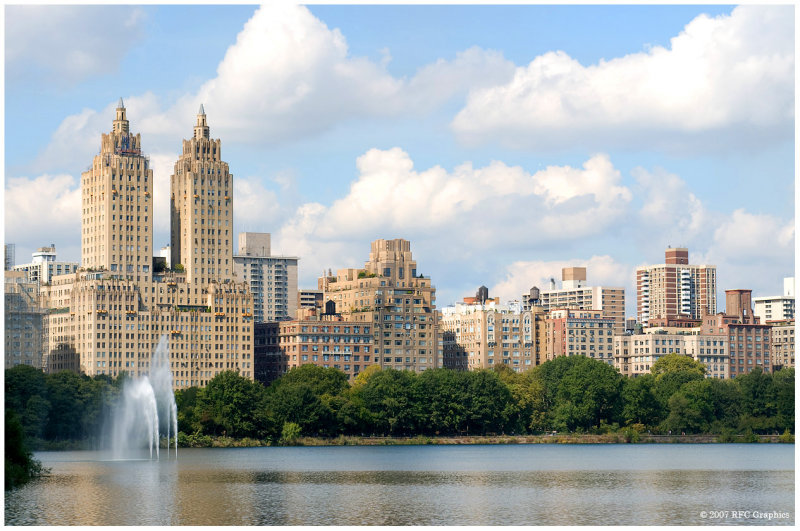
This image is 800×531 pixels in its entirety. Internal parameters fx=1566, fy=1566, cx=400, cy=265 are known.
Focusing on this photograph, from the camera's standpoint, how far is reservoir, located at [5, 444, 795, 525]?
84.4 meters

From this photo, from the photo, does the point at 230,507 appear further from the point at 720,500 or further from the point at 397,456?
the point at 397,456

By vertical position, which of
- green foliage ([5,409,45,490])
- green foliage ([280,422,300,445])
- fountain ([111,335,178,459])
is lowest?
green foliage ([280,422,300,445])

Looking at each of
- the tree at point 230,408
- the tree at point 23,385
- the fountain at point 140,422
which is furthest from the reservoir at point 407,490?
the tree at point 230,408

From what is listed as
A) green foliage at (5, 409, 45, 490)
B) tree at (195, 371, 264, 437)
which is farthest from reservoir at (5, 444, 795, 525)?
tree at (195, 371, 264, 437)

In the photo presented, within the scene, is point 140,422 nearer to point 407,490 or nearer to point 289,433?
point 289,433

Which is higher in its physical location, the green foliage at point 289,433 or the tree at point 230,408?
the tree at point 230,408

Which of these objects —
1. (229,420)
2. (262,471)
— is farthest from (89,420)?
(262,471)

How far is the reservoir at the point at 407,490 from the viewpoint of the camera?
277ft

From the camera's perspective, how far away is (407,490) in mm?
105812

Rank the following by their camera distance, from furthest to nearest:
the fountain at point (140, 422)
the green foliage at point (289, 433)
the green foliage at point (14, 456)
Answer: the green foliage at point (289, 433) < the fountain at point (140, 422) < the green foliage at point (14, 456)

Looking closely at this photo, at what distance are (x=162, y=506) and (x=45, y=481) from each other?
2135cm

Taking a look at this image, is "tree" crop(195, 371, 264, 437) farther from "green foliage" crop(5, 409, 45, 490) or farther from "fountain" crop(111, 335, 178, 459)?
"green foliage" crop(5, 409, 45, 490)

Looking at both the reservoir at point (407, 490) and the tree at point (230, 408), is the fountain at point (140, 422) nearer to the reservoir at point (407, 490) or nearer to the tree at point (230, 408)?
the tree at point (230, 408)

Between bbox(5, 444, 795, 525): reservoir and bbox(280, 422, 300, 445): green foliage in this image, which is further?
bbox(280, 422, 300, 445): green foliage
